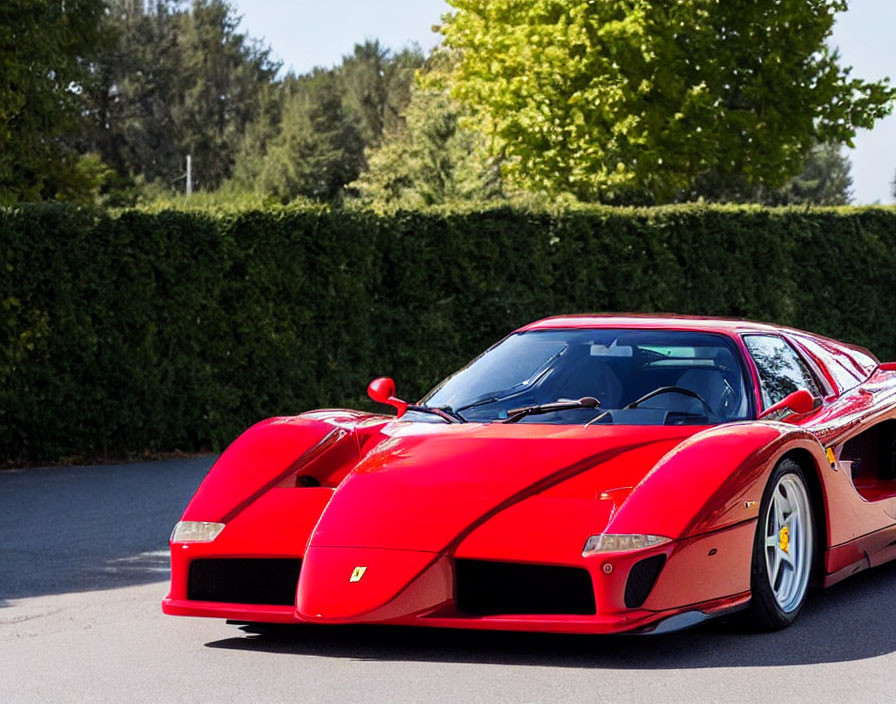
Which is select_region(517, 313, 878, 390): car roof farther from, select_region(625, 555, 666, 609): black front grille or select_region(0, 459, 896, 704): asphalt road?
select_region(625, 555, 666, 609): black front grille

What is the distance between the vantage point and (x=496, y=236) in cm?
1695

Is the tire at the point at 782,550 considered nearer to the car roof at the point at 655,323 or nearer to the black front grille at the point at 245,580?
the car roof at the point at 655,323

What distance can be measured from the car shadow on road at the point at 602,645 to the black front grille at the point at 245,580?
0.66 feet

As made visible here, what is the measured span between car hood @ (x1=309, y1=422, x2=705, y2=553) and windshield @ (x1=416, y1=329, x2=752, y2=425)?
37cm

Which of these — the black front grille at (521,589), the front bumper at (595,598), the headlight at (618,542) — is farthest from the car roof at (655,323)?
the black front grille at (521,589)

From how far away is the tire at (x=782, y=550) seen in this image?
19.1ft

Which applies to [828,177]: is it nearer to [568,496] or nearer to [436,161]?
[436,161]

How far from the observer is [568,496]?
5633 millimetres

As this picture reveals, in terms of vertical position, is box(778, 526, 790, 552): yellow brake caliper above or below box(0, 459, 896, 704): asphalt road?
above

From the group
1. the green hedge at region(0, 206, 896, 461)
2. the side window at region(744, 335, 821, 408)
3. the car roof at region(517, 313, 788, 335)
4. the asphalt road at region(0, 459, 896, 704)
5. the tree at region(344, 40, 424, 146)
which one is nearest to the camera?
the asphalt road at region(0, 459, 896, 704)

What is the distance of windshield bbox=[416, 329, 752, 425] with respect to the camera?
6539 millimetres

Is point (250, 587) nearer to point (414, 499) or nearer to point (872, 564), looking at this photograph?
point (414, 499)

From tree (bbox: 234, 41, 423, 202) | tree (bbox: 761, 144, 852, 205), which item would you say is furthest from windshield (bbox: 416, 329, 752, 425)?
tree (bbox: 761, 144, 852, 205)

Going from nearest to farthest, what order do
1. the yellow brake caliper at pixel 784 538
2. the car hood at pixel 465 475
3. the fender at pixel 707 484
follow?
the fender at pixel 707 484 < the car hood at pixel 465 475 < the yellow brake caliper at pixel 784 538
